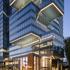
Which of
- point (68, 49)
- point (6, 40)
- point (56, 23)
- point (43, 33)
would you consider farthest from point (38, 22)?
point (68, 49)

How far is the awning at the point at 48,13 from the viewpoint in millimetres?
53812

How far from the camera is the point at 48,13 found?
57.9 meters

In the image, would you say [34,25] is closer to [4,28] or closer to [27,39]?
[27,39]

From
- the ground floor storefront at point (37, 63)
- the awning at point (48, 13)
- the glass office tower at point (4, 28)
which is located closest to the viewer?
the ground floor storefront at point (37, 63)

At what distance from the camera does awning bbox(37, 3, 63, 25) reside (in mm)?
53812

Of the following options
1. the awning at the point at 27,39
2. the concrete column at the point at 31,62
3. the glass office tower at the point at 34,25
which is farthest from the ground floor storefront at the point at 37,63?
the awning at the point at 27,39

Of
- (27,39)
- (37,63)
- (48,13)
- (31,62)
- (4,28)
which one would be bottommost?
(37,63)

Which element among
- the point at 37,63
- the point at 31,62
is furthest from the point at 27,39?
the point at 31,62

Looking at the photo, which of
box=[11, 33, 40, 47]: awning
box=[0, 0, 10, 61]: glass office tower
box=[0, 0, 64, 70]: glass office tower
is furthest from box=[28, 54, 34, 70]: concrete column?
box=[0, 0, 10, 61]: glass office tower

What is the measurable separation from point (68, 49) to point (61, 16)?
42.3 meters

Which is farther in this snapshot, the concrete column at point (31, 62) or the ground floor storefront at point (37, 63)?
the ground floor storefront at point (37, 63)

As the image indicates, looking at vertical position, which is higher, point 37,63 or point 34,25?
point 34,25

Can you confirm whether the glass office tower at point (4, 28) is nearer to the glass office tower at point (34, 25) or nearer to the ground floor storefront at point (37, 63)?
the glass office tower at point (34, 25)

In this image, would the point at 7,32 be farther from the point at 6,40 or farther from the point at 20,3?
the point at 20,3
